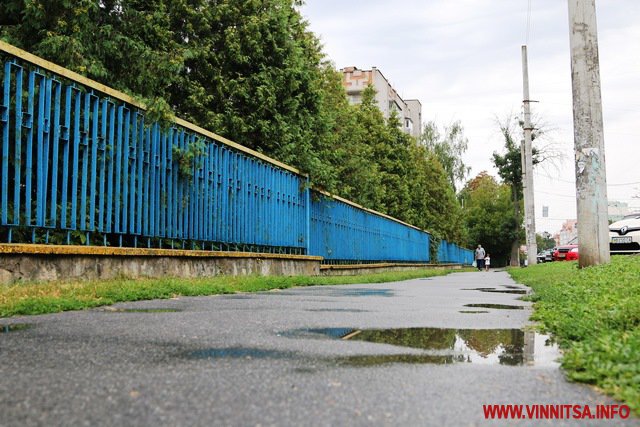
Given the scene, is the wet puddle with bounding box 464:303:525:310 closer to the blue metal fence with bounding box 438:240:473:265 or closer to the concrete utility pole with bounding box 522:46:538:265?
the concrete utility pole with bounding box 522:46:538:265

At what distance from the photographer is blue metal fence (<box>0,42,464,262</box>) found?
6.37 metres

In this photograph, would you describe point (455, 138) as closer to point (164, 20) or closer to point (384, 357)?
point (164, 20)

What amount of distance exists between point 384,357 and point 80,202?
200 inches

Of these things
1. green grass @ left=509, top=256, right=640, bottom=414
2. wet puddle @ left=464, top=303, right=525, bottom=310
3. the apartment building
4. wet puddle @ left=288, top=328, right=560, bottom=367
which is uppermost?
the apartment building

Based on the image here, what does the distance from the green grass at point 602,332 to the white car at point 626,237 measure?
1146 cm

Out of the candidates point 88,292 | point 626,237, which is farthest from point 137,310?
point 626,237

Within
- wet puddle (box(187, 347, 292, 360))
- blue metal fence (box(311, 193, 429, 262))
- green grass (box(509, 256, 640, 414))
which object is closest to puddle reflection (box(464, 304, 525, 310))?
green grass (box(509, 256, 640, 414))

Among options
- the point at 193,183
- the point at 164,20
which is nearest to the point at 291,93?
the point at 164,20

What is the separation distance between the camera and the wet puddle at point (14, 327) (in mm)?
4055

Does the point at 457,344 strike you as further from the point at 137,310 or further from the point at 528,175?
the point at 528,175

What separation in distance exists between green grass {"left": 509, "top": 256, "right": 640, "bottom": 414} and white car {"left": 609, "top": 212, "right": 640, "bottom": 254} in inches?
451

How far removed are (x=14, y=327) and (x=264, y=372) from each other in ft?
7.36

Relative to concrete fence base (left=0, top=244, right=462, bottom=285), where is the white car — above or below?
above

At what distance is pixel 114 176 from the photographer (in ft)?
25.6
